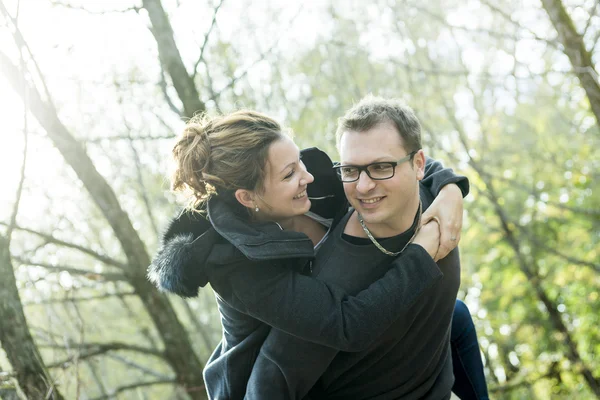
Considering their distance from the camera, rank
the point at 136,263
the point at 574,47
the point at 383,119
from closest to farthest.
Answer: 1. the point at 383,119
2. the point at 574,47
3. the point at 136,263

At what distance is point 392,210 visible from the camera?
8.61 feet

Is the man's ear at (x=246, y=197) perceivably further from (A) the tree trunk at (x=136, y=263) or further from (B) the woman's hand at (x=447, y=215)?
(A) the tree trunk at (x=136, y=263)

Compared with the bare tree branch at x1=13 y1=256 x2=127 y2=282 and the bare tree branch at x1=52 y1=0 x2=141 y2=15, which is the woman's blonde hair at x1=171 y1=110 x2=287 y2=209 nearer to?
the bare tree branch at x1=52 y1=0 x2=141 y2=15

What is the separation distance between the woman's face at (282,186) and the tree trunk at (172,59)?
1.48 metres

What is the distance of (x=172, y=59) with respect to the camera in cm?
407

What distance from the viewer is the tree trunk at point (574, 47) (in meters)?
3.26

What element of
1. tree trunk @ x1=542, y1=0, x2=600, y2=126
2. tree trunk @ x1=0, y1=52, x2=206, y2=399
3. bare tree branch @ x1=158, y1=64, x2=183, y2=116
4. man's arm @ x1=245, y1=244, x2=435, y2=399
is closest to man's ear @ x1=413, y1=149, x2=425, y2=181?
man's arm @ x1=245, y1=244, x2=435, y2=399

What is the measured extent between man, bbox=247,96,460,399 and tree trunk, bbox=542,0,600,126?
1.10m

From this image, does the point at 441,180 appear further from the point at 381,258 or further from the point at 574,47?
the point at 574,47

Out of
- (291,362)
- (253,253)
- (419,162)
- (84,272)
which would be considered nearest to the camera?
(253,253)

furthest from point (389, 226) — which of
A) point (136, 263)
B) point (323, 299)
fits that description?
point (136, 263)

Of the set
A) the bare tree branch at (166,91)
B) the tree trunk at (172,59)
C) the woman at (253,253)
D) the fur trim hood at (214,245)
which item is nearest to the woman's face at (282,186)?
the woman at (253,253)

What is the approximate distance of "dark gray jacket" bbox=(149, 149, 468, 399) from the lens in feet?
7.42

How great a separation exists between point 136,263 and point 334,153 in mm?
6969
